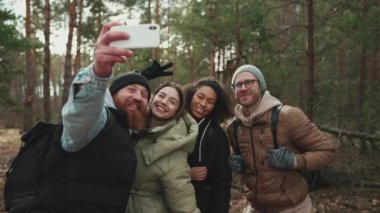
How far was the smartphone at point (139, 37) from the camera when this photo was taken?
5.58 ft

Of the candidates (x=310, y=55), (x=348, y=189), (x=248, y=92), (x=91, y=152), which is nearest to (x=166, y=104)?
(x=248, y=92)

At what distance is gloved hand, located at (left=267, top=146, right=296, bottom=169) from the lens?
326 cm

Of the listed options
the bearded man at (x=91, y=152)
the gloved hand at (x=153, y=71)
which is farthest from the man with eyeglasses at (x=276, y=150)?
the bearded man at (x=91, y=152)

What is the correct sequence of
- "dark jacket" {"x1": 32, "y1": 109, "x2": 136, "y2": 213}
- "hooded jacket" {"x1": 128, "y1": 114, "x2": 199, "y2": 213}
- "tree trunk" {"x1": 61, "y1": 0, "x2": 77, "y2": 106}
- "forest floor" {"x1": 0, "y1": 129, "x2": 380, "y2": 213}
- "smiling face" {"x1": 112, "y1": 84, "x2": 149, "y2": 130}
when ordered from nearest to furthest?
"dark jacket" {"x1": 32, "y1": 109, "x2": 136, "y2": 213} < "smiling face" {"x1": 112, "y1": 84, "x2": 149, "y2": 130} < "hooded jacket" {"x1": 128, "y1": 114, "x2": 199, "y2": 213} < "forest floor" {"x1": 0, "y1": 129, "x2": 380, "y2": 213} < "tree trunk" {"x1": 61, "y1": 0, "x2": 77, "y2": 106}

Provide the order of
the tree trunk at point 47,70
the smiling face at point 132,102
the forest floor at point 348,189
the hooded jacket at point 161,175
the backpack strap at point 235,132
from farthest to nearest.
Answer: the tree trunk at point 47,70 → the forest floor at point 348,189 → the backpack strap at point 235,132 → the hooded jacket at point 161,175 → the smiling face at point 132,102

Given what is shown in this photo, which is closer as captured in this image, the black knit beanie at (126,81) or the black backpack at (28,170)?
the black backpack at (28,170)

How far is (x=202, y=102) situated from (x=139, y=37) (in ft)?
5.73

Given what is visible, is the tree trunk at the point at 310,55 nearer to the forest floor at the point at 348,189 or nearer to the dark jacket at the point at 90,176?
the forest floor at the point at 348,189

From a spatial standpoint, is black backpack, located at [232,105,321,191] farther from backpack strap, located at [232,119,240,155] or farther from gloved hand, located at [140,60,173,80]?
gloved hand, located at [140,60,173,80]

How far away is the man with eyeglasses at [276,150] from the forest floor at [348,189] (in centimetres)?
351

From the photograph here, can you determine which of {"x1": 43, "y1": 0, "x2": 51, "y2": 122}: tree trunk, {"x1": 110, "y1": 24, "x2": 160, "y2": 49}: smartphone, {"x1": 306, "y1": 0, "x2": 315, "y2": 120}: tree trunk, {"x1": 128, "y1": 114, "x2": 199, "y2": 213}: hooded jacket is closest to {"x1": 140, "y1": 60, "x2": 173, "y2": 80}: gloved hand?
{"x1": 128, "y1": 114, "x2": 199, "y2": 213}: hooded jacket

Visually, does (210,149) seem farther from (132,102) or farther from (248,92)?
(132,102)

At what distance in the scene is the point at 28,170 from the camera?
192cm

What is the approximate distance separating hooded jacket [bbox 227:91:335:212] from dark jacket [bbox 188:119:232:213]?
259mm
